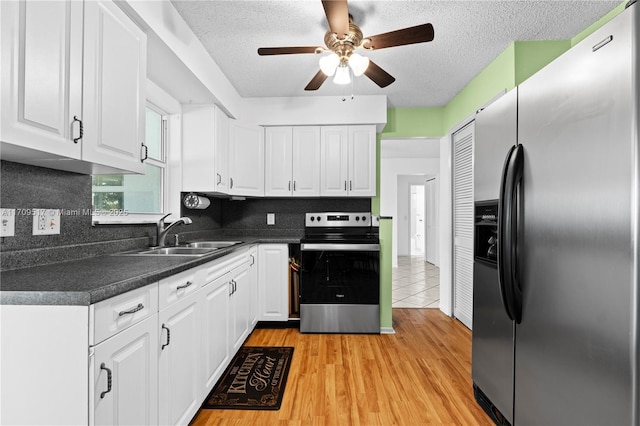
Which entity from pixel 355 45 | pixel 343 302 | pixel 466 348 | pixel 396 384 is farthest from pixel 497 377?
pixel 355 45

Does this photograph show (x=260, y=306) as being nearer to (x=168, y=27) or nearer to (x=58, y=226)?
(x=58, y=226)

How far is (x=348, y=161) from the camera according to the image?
352cm

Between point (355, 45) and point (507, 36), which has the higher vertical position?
point (507, 36)

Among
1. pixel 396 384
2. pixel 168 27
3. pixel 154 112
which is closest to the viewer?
pixel 168 27

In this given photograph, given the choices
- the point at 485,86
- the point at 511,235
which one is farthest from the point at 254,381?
the point at 485,86

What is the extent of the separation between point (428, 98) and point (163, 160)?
2857 mm

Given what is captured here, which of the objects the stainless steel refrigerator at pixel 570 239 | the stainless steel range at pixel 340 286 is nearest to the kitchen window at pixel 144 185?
the stainless steel range at pixel 340 286

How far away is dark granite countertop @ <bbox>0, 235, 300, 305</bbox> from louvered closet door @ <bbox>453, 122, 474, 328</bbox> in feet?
8.66

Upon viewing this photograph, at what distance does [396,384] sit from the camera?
7.29 feet

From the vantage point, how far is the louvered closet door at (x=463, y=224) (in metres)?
3.20

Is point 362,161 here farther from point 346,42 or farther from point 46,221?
point 46,221

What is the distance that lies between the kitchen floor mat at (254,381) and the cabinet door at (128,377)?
75cm

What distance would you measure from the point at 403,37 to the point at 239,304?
2.23 metres

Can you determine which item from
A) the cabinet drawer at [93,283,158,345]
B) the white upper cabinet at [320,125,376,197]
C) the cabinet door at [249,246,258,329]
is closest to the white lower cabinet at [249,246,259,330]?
the cabinet door at [249,246,258,329]
